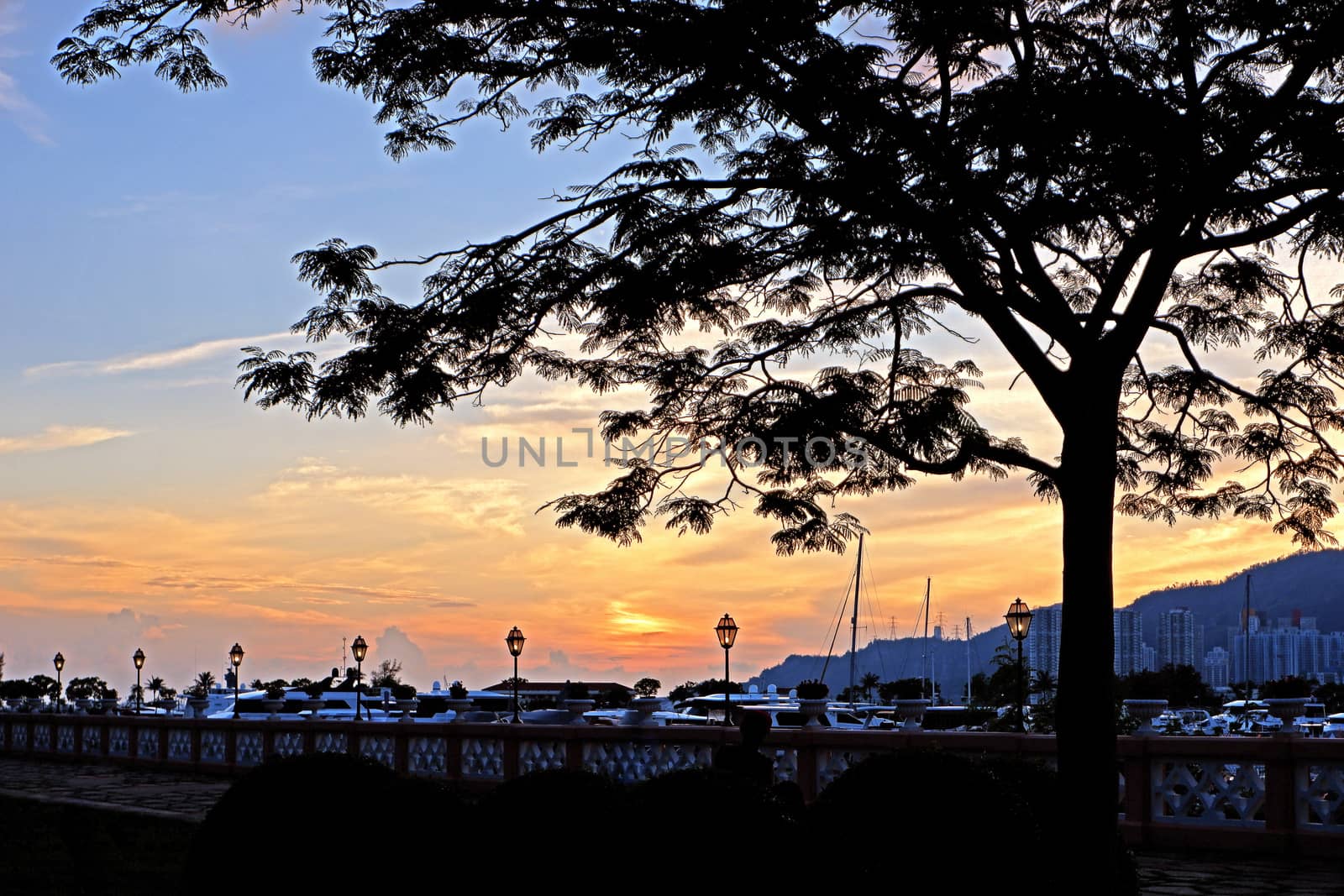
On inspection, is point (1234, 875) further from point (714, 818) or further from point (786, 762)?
point (714, 818)

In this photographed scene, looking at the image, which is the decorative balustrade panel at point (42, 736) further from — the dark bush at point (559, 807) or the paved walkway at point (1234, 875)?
the dark bush at point (559, 807)

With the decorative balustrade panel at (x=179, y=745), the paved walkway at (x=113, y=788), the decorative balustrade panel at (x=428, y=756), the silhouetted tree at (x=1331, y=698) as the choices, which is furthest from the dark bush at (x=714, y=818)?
the silhouetted tree at (x=1331, y=698)

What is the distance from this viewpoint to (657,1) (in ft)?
38.2

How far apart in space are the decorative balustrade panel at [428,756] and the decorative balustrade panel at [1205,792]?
15.3m

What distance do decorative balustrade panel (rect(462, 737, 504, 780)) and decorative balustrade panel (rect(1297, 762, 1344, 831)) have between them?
51.0ft

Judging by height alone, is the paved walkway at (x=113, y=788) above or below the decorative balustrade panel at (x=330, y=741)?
below

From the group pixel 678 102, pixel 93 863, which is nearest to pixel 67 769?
pixel 93 863

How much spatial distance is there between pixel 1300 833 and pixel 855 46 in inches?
481

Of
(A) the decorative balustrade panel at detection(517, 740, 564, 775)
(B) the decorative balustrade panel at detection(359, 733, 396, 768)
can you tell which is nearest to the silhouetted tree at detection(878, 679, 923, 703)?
(B) the decorative balustrade panel at detection(359, 733, 396, 768)

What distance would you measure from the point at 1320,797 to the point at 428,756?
18380 millimetres

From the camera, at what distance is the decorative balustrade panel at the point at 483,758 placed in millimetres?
29753

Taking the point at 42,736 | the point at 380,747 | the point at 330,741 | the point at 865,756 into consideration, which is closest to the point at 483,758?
the point at 380,747

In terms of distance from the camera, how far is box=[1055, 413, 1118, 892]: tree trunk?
10.5m

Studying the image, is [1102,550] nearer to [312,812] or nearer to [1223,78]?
[1223,78]
